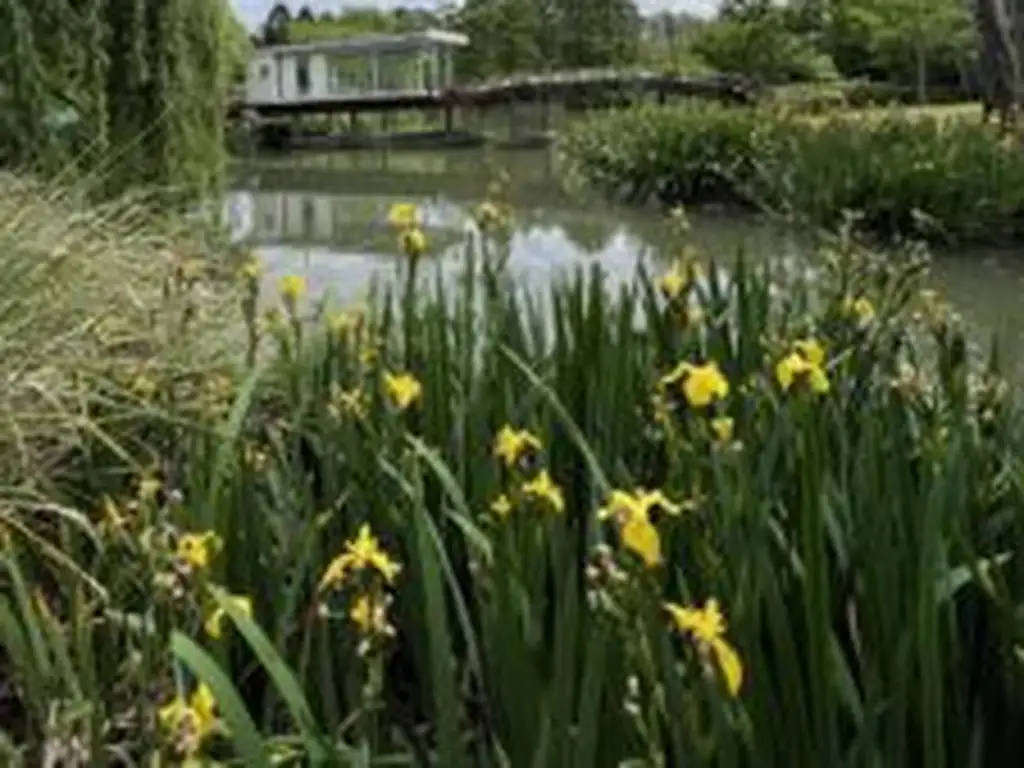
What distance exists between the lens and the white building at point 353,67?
117 ft

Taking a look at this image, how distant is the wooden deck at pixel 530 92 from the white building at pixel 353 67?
4.19 m

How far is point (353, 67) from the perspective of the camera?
3647 centimetres

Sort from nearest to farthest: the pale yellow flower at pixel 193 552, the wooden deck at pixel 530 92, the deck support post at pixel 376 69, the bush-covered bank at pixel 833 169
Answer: the pale yellow flower at pixel 193 552 < the bush-covered bank at pixel 833 169 < the wooden deck at pixel 530 92 < the deck support post at pixel 376 69

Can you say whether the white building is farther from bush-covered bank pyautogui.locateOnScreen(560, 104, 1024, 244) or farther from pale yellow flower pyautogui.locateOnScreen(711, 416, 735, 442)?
pale yellow flower pyautogui.locateOnScreen(711, 416, 735, 442)

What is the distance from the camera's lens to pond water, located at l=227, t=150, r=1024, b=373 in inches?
317

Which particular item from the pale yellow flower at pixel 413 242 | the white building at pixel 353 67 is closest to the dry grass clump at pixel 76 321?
the pale yellow flower at pixel 413 242

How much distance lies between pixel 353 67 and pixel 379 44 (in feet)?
2.80

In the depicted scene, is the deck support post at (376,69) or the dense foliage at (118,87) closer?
the dense foliage at (118,87)

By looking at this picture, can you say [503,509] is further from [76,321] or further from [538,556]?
[76,321]

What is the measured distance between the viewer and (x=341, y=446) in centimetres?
215

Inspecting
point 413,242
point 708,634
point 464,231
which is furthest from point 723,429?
point 464,231

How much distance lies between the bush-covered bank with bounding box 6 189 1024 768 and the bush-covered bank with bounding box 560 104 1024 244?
6.43m

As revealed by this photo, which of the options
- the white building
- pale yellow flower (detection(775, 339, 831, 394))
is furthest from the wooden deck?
pale yellow flower (detection(775, 339, 831, 394))

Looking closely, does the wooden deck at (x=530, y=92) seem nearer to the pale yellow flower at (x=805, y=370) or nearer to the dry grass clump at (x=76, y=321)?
the dry grass clump at (x=76, y=321)
